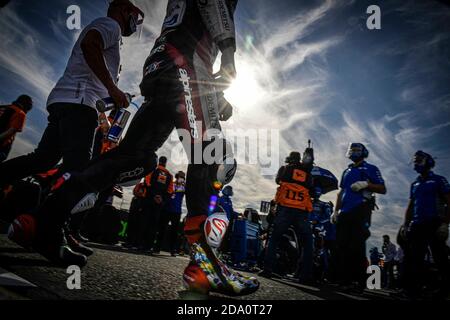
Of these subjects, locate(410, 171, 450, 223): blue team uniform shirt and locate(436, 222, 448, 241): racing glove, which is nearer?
locate(436, 222, 448, 241): racing glove

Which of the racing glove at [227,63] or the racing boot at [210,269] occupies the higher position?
the racing glove at [227,63]

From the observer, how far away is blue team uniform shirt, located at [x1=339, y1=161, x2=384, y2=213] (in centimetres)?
428

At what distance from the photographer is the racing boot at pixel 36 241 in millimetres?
1463

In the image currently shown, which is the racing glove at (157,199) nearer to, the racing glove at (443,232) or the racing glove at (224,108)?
the racing glove at (224,108)

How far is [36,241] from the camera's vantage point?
1.49 meters

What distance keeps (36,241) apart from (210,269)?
38.6 inches

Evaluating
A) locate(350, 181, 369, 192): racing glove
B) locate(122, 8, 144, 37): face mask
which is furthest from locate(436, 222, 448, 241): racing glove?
locate(122, 8, 144, 37): face mask

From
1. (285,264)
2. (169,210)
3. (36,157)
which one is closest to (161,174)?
(169,210)

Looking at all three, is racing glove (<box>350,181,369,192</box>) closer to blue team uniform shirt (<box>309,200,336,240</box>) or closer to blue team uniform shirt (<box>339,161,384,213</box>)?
blue team uniform shirt (<box>339,161,384,213</box>)

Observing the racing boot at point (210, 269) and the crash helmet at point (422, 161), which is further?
the crash helmet at point (422, 161)

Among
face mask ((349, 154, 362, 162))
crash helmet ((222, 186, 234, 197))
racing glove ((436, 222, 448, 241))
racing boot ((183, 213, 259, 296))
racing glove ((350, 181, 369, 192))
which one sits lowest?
racing boot ((183, 213, 259, 296))

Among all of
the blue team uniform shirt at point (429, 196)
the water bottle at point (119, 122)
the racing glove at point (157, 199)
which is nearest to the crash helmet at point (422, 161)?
the blue team uniform shirt at point (429, 196)

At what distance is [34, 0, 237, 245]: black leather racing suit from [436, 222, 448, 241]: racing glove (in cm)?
413
